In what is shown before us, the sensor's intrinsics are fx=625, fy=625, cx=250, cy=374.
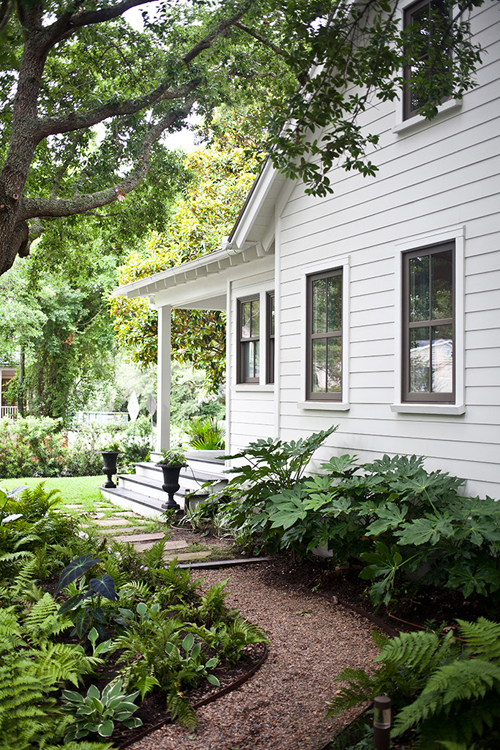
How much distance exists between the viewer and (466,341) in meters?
5.20

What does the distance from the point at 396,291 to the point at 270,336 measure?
2880 mm

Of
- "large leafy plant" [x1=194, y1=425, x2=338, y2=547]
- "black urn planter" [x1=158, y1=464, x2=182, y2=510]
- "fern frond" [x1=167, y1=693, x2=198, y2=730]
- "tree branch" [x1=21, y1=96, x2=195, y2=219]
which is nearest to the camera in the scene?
"fern frond" [x1=167, y1=693, x2=198, y2=730]

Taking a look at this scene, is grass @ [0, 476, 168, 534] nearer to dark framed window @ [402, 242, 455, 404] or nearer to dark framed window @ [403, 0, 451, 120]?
dark framed window @ [402, 242, 455, 404]

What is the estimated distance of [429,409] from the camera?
18.0 feet

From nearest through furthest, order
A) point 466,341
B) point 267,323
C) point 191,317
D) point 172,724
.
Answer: point 172,724 < point 466,341 < point 267,323 < point 191,317

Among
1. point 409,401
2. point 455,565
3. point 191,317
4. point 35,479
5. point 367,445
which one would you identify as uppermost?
point 191,317

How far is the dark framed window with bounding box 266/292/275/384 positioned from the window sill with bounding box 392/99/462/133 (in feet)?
10.4

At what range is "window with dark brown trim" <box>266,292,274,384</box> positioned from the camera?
8.63m

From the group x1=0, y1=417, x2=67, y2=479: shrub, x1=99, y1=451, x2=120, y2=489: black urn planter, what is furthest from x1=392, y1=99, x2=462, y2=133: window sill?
x1=0, y1=417, x2=67, y2=479: shrub

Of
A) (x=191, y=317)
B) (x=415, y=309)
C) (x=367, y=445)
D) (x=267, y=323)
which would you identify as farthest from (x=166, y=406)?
(x=415, y=309)

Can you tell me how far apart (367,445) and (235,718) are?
342 cm

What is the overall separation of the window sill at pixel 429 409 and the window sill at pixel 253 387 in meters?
2.74

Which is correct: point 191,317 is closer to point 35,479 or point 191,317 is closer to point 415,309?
point 35,479

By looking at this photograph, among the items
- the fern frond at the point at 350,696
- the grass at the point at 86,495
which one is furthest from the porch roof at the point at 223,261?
Answer: the fern frond at the point at 350,696
